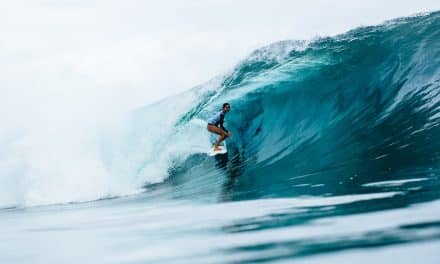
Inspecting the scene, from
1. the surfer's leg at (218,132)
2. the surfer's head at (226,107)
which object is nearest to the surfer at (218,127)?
the surfer's leg at (218,132)

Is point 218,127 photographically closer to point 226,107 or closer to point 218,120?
point 218,120

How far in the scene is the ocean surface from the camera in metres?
5.05

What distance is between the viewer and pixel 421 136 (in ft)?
31.4

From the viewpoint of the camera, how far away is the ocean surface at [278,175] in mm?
5051

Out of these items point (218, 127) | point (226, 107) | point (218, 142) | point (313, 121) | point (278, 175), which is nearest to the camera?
point (278, 175)

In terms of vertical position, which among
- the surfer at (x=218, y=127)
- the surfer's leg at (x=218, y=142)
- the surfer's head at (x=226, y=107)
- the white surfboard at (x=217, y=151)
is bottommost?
the white surfboard at (x=217, y=151)

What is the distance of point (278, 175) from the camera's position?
30.3ft

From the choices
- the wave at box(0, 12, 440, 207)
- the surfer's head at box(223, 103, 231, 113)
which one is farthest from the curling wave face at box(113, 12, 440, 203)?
the surfer's head at box(223, 103, 231, 113)

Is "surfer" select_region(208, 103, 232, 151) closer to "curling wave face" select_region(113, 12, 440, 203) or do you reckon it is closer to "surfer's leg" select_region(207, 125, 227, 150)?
"surfer's leg" select_region(207, 125, 227, 150)

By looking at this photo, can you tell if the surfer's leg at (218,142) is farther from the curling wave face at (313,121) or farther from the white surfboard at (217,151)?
the curling wave face at (313,121)

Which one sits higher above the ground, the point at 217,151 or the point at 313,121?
the point at 313,121

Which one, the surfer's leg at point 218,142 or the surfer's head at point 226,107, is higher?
the surfer's head at point 226,107

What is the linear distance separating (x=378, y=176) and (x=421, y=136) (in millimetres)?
2209

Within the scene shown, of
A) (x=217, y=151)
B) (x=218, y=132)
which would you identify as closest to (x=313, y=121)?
(x=218, y=132)
